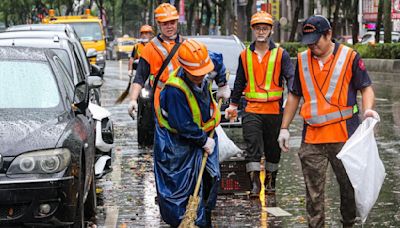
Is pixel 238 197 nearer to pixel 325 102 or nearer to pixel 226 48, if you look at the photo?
pixel 325 102

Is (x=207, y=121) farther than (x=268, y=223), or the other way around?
(x=268, y=223)

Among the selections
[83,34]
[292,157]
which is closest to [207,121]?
[292,157]

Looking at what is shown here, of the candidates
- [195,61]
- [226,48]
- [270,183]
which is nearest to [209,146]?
[195,61]

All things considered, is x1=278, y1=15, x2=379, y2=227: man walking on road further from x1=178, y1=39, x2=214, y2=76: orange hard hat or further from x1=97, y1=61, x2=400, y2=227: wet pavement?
x1=97, y1=61, x2=400, y2=227: wet pavement

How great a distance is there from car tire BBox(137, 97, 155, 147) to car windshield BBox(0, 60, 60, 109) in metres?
5.57

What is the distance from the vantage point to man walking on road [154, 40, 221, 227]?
23.8 feet

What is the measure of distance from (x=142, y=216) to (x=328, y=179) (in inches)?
111

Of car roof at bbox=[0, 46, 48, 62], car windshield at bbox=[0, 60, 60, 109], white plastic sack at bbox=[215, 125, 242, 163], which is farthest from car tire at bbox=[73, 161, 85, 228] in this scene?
car roof at bbox=[0, 46, 48, 62]

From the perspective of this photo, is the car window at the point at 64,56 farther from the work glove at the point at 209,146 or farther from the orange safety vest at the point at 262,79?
the work glove at the point at 209,146

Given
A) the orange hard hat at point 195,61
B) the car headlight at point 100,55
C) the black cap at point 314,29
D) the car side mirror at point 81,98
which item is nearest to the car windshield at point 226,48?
the car side mirror at point 81,98

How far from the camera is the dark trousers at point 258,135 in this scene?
1027 cm

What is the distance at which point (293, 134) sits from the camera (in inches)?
636

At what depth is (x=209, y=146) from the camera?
7.47 metres

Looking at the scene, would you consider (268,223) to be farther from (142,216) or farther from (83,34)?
(83,34)
